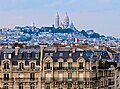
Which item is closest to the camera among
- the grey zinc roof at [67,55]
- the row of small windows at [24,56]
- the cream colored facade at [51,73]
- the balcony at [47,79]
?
the cream colored facade at [51,73]

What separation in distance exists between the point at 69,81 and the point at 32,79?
13.4 ft

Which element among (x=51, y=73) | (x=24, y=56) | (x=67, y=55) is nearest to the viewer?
(x=51, y=73)

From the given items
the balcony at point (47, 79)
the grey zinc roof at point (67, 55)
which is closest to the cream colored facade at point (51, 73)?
the balcony at point (47, 79)

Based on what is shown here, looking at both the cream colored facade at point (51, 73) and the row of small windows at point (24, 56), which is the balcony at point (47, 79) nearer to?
the cream colored facade at point (51, 73)

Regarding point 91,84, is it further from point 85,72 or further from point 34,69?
point 34,69

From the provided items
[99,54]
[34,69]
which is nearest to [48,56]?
[34,69]

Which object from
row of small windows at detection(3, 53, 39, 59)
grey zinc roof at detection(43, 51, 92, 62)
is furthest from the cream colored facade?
row of small windows at detection(3, 53, 39, 59)

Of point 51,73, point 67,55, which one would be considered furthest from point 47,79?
point 67,55

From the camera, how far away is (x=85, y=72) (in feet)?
240

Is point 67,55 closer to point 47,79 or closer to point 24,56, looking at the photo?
point 47,79

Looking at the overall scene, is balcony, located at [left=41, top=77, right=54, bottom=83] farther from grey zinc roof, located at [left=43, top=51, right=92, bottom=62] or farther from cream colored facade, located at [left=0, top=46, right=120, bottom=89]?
grey zinc roof, located at [left=43, top=51, right=92, bottom=62]

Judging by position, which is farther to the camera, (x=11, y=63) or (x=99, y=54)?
(x=99, y=54)

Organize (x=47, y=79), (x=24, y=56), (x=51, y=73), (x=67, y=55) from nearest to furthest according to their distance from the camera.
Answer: (x=51, y=73), (x=47, y=79), (x=67, y=55), (x=24, y=56)

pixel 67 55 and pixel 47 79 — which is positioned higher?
pixel 67 55
